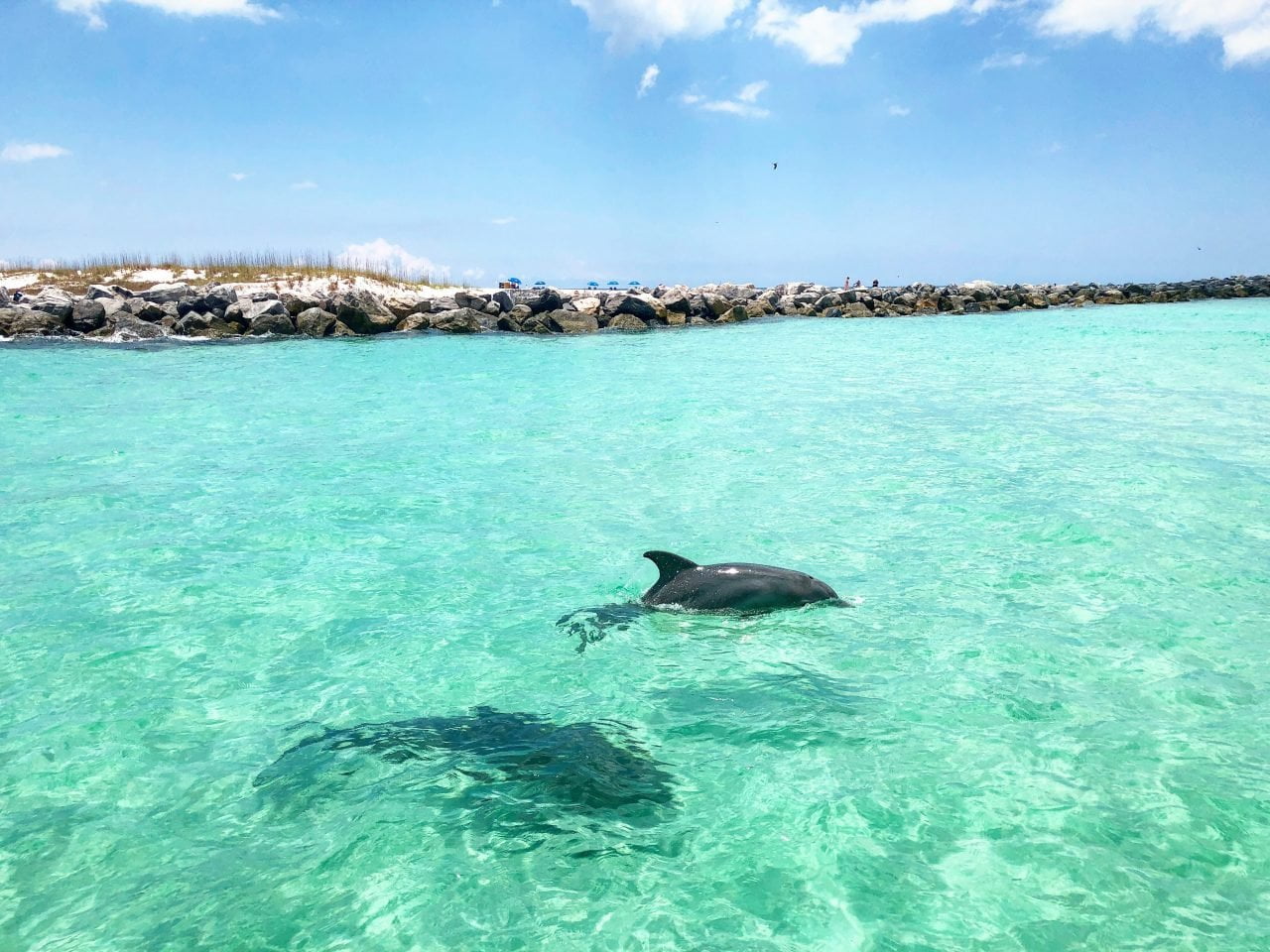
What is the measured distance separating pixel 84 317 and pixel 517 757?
32.5 meters

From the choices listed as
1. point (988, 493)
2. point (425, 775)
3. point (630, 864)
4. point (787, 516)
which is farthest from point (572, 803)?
point (988, 493)

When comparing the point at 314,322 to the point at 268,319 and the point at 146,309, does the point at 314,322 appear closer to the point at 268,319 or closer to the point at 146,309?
the point at 268,319

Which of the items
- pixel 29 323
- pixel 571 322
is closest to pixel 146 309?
pixel 29 323

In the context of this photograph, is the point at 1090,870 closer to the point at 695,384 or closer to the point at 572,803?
the point at 572,803

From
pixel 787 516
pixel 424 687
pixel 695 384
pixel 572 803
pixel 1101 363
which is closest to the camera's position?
pixel 572 803

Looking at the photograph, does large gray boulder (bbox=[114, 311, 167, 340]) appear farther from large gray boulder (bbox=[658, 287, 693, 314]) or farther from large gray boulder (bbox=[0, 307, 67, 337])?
large gray boulder (bbox=[658, 287, 693, 314])

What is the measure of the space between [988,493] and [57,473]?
11.5 meters

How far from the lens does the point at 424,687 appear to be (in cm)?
513

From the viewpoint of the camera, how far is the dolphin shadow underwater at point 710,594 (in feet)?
19.3

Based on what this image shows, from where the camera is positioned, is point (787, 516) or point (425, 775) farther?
point (787, 516)

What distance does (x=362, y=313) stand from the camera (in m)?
32.1

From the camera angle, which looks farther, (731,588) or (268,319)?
(268,319)

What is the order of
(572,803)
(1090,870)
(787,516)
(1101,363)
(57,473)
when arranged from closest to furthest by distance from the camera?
(1090,870) < (572,803) < (787,516) < (57,473) < (1101,363)

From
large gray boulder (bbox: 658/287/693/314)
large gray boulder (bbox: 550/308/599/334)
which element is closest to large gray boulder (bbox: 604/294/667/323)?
large gray boulder (bbox: 658/287/693/314)
